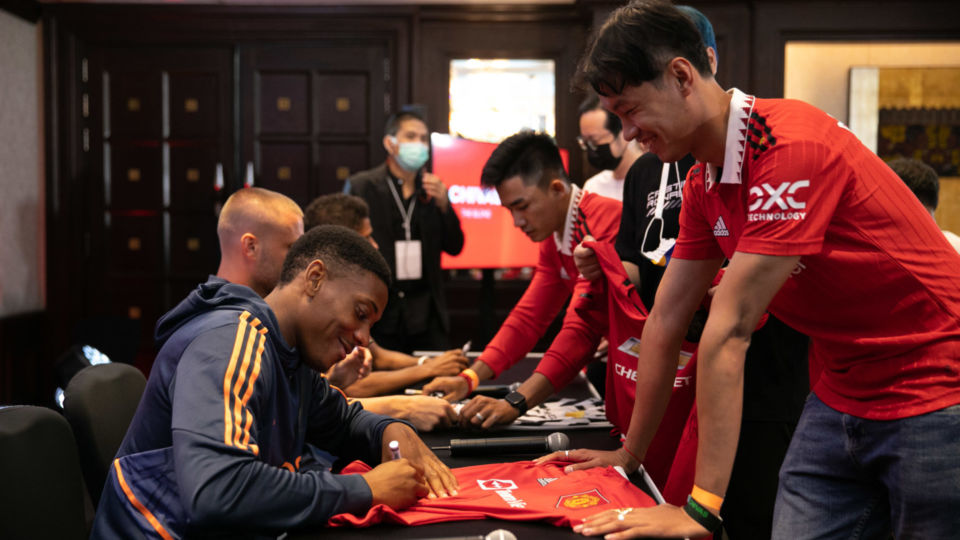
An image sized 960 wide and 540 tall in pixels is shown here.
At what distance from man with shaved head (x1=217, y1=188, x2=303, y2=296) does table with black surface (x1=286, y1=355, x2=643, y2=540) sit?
2.26 ft

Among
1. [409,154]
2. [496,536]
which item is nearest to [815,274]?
[496,536]

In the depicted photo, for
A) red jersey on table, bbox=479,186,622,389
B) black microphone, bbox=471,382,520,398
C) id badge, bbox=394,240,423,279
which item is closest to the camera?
red jersey on table, bbox=479,186,622,389

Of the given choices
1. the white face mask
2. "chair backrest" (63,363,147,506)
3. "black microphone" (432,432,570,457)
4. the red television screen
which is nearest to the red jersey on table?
"black microphone" (432,432,570,457)

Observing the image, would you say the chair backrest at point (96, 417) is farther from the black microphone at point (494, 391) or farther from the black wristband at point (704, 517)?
the black wristband at point (704, 517)

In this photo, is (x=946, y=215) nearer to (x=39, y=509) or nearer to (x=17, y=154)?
(x=39, y=509)

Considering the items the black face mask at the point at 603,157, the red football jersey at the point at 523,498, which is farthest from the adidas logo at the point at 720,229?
the black face mask at the point at 603,157

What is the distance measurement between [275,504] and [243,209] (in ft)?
4.04

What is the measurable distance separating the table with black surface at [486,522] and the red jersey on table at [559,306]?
0.45ft

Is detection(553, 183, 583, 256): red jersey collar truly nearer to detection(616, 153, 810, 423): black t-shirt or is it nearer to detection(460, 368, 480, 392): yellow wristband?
detection(616, 153, 810, 423): black t-shirt

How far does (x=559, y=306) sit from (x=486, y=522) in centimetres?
142

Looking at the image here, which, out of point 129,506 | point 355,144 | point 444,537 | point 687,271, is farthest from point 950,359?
point 355,144

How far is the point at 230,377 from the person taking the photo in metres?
1.14

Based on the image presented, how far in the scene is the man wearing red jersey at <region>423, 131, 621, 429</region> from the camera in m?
2.06

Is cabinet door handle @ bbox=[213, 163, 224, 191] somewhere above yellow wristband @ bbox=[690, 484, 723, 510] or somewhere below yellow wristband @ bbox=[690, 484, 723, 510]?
above
